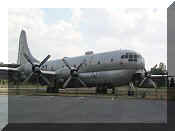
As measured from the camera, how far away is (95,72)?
32406mm

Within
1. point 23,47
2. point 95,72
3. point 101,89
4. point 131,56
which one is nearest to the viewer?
point 131,56

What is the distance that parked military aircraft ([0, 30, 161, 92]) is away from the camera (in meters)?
29.7

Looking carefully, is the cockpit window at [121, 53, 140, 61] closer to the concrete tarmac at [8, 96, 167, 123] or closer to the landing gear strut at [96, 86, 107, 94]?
the landing gear strut at [96, 86, 107, 94]

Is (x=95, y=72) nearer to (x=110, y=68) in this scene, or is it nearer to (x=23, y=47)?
(x=110, y=68)

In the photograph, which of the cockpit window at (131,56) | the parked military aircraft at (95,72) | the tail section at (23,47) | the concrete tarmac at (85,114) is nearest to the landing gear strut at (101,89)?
the parked military aircraft at (95,72)

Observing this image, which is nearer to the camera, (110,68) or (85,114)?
(85,114)

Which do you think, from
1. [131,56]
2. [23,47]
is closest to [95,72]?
[131,56]

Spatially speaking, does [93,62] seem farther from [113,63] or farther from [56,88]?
[56,88]

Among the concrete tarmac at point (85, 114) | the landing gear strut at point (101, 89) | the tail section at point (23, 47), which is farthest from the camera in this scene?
the tail section at point (23, 47)

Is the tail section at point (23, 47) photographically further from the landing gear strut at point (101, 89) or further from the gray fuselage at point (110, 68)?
the landing gear strut at point (101, 89)

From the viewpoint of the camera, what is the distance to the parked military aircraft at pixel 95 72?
2970cm

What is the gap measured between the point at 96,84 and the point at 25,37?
2508 centimetres
